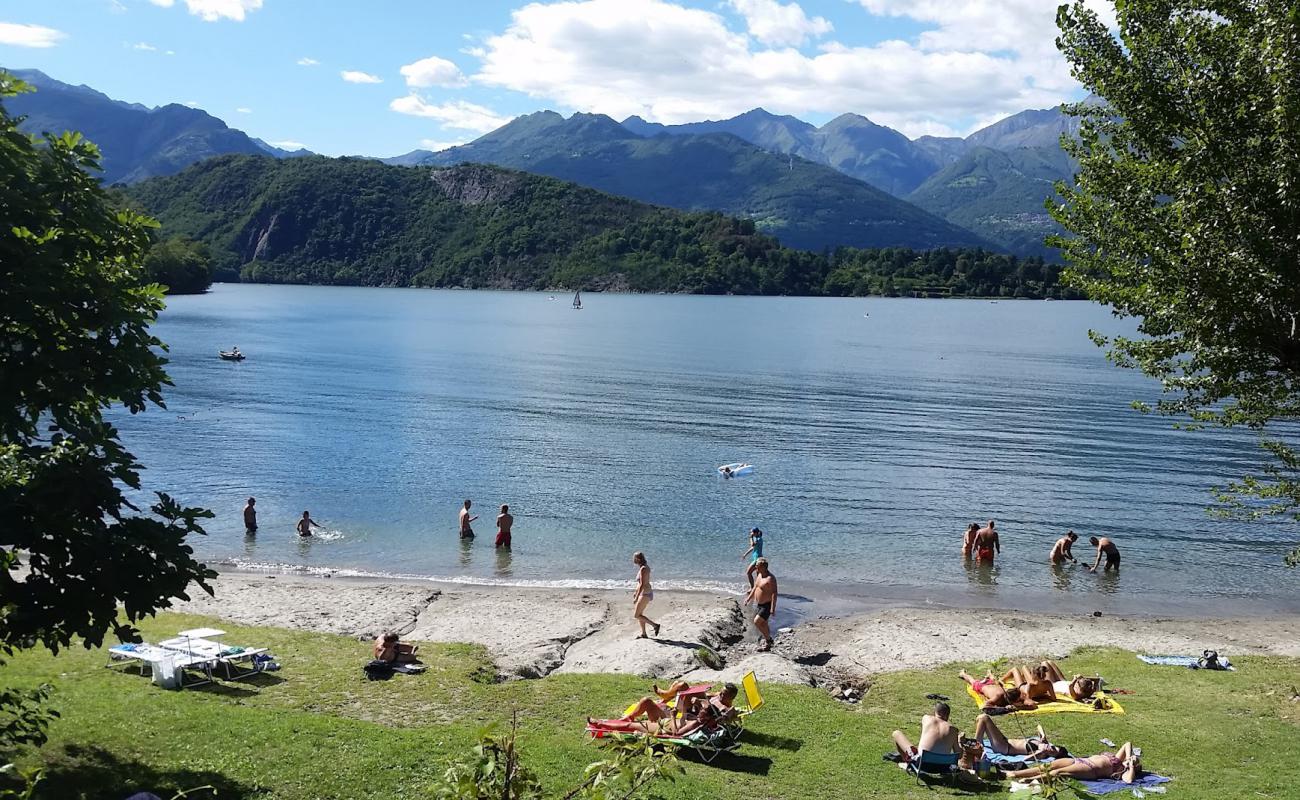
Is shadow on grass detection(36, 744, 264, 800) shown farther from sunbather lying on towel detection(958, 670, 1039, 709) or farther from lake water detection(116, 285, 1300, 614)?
lake water detection(116, 285, 1300, 614)

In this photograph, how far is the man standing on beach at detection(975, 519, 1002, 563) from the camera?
105ft

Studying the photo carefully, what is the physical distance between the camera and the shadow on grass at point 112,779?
1117 centimetres

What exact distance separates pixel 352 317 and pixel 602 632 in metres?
159

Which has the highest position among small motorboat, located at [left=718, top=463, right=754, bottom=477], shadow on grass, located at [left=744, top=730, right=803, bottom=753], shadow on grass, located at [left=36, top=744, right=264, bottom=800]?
shadow on grass, located at [left=36, top=744, right=264, bottom=800]

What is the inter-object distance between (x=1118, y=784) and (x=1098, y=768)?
0.37 metres

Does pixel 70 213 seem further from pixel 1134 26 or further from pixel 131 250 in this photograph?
pixel 1134 26

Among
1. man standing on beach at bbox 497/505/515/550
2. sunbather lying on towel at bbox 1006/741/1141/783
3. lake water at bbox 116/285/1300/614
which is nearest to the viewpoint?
sunbather lying on towel at bbox 1006/741/1141/783

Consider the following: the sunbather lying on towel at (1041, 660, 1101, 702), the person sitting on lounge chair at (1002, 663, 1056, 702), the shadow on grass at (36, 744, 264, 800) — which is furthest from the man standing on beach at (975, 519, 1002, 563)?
the shadow on grass at (36, 744, 264, 800)

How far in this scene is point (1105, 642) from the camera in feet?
76.5

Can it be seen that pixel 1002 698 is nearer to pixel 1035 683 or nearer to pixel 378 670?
pixel 1035 683

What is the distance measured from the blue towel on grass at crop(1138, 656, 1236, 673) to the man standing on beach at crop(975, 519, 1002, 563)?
34.9 ft

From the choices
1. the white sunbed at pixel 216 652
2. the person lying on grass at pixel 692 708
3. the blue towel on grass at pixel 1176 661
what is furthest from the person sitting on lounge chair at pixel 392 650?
the blue towel on grass at pixel 1176 661

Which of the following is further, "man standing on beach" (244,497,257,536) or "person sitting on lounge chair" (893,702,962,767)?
"man standing on beach" (244,497,257,536)

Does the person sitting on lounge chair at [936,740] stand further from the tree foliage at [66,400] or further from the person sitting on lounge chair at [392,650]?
the tree foliage at [66,400]
